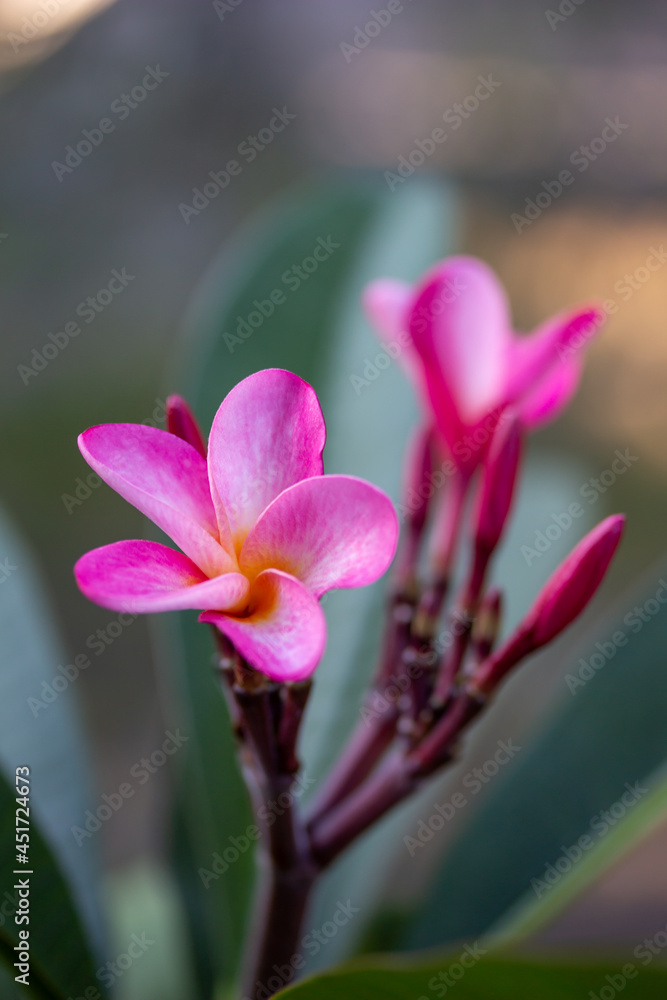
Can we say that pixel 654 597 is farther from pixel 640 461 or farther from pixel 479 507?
pixel 640 461

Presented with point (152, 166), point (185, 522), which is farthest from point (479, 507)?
point (152, 166)

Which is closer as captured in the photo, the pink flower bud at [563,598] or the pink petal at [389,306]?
the pink flower bud at [563,598]

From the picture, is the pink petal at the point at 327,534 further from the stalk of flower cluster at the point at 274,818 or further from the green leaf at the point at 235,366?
the green leaf at the point at 235,366

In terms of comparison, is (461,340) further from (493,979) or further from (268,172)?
(268,172)

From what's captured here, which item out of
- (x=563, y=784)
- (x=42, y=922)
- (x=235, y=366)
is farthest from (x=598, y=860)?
(x=235, y=366)

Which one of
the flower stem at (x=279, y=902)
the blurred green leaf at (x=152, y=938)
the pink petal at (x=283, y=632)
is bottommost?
the blurred green leaf at (x=152, y=938)

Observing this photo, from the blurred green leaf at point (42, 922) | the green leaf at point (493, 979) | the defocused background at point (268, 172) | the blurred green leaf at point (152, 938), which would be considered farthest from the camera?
the defocused background at point (268, 172)

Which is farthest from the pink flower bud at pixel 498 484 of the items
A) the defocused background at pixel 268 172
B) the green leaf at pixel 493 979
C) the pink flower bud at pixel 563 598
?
the defocused background at pixel 268 172
